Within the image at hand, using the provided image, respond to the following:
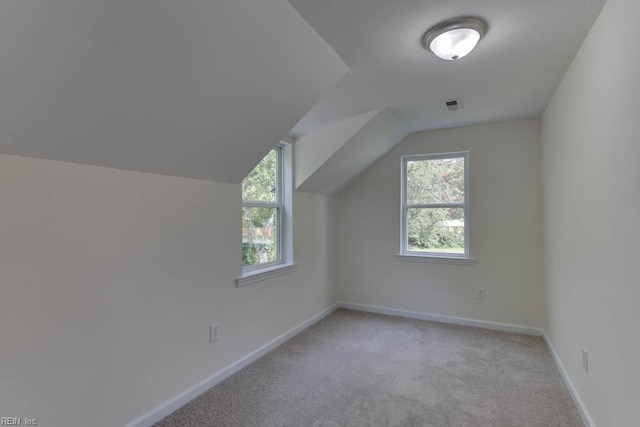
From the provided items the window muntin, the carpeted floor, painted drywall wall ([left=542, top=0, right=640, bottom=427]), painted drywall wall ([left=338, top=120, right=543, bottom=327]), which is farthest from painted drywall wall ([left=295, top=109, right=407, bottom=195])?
the carpeted floor

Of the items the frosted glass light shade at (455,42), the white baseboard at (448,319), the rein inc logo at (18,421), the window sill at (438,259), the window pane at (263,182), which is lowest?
the white baseboard at (448,319)

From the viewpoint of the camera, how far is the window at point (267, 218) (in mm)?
2830

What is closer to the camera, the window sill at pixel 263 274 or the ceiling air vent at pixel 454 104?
the window sill at pixel 263 274

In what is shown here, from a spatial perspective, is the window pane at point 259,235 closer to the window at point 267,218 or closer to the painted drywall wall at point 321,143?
the window at point 267,218

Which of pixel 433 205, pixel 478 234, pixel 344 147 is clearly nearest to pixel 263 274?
pixel 344 147

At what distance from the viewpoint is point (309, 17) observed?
1546 mm

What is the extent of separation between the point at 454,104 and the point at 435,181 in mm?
1132

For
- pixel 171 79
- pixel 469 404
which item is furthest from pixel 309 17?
pixel 469 404

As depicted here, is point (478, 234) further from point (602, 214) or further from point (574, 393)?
point (602, 214)

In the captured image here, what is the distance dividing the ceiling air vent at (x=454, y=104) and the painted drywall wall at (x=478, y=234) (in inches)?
28.2

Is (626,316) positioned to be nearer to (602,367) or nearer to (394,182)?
(602,367)

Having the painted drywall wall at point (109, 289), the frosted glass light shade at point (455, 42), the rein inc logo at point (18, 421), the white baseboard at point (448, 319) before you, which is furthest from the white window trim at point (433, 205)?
the rein inc logo at point (18, 421)

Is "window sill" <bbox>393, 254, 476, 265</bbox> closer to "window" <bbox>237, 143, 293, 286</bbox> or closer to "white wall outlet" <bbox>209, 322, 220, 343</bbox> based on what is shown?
"window" <bbox>237, 143, 293, 286</bbox>

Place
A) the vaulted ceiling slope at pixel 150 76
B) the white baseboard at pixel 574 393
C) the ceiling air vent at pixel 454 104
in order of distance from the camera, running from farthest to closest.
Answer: the ceiling air vent at pixel 454 104
the white baseboard at pixel 574 393
the vaulted ceiling slope at pixel 150 76
